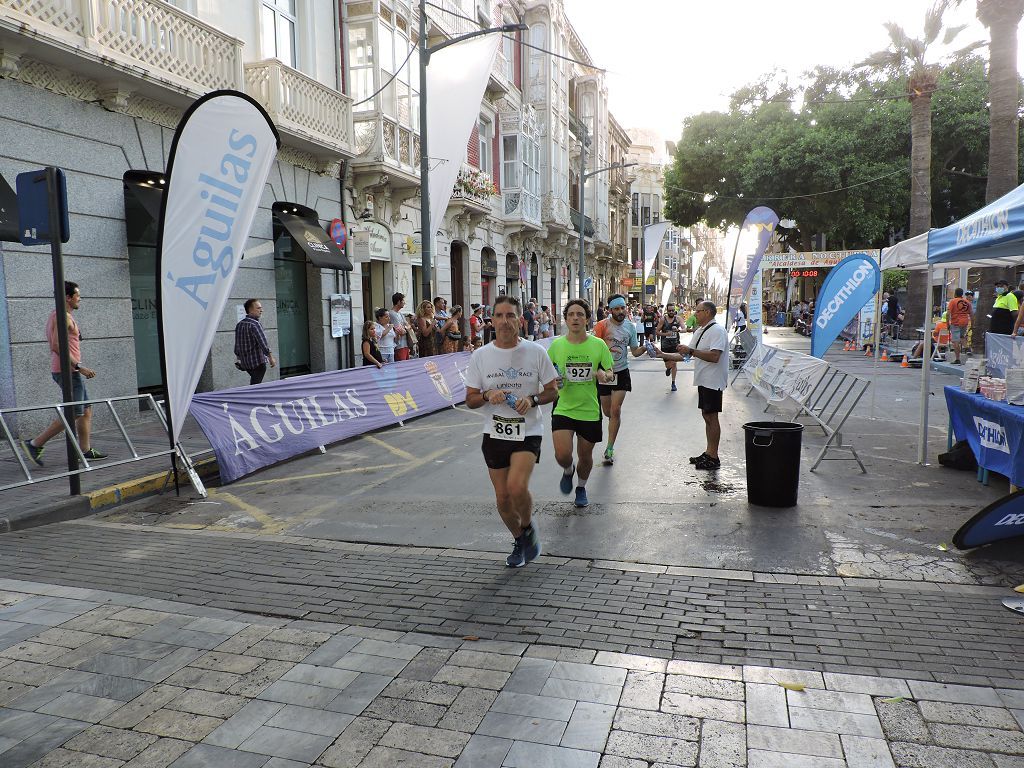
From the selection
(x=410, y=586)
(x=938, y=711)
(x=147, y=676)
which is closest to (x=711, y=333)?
(x=410, y=586)

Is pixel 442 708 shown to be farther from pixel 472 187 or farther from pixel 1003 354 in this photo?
pixel 472 187

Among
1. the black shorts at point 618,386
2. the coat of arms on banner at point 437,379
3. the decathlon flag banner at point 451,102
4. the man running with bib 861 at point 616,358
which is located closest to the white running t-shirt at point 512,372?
the man running with bib 861 at point 616,358

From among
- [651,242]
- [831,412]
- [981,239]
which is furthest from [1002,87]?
[651,242]

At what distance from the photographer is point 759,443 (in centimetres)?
625

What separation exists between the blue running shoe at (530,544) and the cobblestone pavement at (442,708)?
4.02 feet

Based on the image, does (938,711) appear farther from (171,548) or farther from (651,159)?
(651,159)

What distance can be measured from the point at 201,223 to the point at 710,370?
5224 millimetres

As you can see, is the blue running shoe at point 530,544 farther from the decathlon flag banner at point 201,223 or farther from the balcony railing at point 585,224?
the balcony railing at point 585,224

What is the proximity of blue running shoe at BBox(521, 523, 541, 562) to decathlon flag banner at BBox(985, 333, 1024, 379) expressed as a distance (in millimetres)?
4505

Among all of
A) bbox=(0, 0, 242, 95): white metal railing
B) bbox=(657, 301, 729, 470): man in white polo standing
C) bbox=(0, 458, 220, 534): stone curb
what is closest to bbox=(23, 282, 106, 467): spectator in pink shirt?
bbox=(0, 458, 220, 534): stone curb

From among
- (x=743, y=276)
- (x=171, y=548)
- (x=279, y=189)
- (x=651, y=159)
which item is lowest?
(x=171, y=548)

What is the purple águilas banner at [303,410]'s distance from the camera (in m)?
7.79

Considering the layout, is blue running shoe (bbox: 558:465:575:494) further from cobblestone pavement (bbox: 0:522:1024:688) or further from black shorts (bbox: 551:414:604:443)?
cobblestone pavement (bbox: 0:522:1024:688)

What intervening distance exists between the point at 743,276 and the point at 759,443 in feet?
37.0
